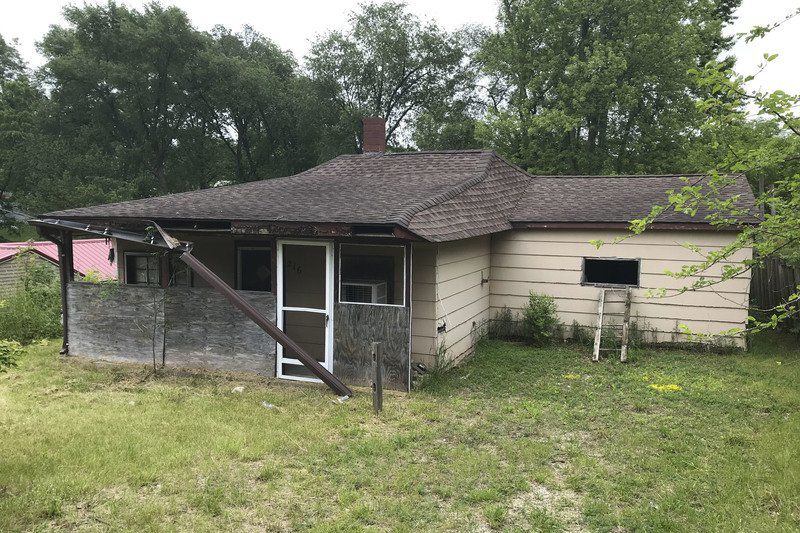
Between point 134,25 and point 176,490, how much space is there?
3128 cm

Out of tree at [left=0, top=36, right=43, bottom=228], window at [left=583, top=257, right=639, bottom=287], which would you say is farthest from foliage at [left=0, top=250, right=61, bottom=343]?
tree at [left=0, top=36, right=43, bottom=228]

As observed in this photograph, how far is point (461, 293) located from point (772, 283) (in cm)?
755

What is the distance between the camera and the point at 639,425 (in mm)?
6473

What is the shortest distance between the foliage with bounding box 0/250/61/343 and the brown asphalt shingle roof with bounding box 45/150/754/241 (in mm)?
2916

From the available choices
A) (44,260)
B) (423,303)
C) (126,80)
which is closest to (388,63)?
(126,80)

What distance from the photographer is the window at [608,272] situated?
36.1ft

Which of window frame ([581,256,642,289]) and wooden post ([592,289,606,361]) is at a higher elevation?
window frame ([581,256,642,289])

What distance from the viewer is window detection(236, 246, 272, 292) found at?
10258mm

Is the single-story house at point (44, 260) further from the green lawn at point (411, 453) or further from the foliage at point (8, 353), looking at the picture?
the foliage at point (8, 353)

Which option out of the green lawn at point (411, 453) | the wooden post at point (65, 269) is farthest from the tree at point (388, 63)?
the green lawn at point (411, 453)

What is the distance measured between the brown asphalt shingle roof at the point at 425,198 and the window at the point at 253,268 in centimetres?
99

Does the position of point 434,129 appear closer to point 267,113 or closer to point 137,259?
point 267,113

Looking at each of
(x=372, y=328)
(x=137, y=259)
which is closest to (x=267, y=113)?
(x=137, y=259)

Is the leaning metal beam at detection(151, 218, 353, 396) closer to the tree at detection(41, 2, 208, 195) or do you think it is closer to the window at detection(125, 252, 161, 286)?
the window at detection(125, 252, 161, 286)
